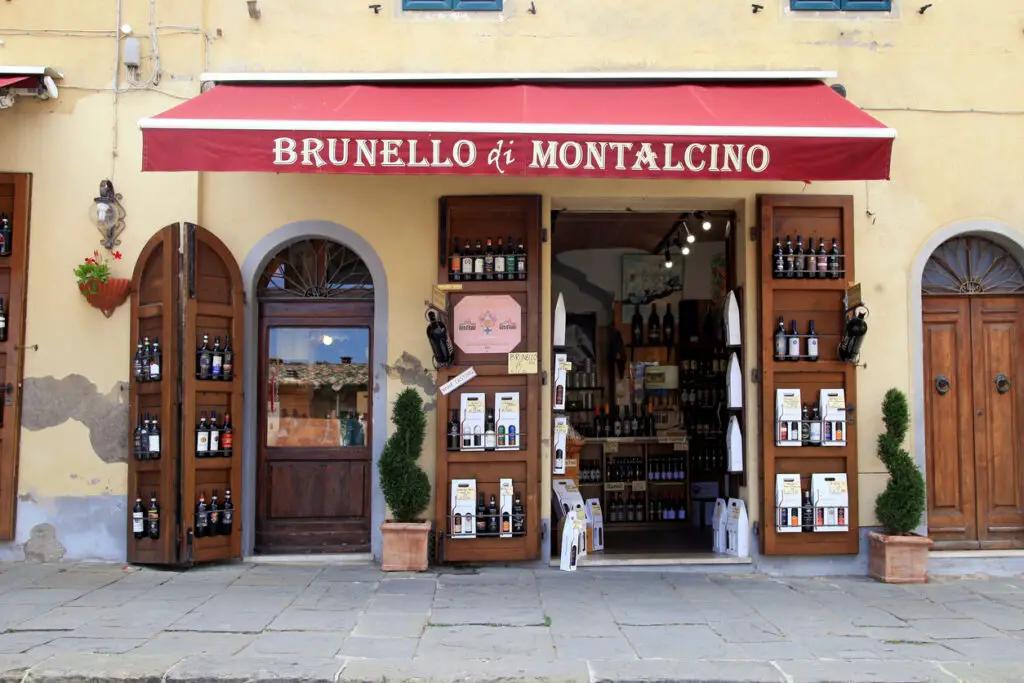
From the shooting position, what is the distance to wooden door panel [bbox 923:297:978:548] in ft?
26.1

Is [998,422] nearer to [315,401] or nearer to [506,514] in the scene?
[506,514]

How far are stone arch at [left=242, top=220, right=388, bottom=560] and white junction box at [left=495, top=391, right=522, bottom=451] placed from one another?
3.35ft

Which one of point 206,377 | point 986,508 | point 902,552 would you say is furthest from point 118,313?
point 986,508

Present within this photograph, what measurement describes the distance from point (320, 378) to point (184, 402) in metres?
1.29

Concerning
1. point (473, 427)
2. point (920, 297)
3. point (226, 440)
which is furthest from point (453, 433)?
point (920, 297)

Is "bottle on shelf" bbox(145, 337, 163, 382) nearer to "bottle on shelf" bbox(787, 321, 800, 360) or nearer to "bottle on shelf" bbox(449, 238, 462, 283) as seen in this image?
"bottle on shelf" bbox(449, 238, 462, 283)

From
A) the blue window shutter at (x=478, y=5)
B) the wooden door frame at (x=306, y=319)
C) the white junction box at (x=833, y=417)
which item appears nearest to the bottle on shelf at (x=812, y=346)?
the white junction box at (x=833, y=417)

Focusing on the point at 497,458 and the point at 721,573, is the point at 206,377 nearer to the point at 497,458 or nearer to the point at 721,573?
the point at 497,458

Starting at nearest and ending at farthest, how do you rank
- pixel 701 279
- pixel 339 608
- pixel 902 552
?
A: pixel 339 608 → pixel 902 552 → pixel 701 279

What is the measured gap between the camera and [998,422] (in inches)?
316

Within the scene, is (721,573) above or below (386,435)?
below

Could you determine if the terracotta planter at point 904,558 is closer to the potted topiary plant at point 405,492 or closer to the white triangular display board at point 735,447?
the white triangular display board at point 735,447

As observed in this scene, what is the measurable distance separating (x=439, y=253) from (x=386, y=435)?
1687mm

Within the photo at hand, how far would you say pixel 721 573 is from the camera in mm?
7680
